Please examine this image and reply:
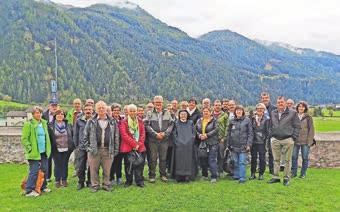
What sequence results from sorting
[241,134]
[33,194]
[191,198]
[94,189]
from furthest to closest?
[241,134] → [94,189] → [33,194] → [191,198]

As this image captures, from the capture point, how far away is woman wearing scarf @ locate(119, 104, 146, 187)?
32.8 ft

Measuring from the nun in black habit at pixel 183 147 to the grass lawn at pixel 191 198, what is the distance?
0.34 m

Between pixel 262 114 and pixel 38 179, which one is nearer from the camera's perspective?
pixel 38 179

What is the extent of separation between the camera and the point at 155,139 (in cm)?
1064

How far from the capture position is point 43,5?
194 meters

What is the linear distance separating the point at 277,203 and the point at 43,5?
200m

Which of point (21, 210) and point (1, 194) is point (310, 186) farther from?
point (1, 194)

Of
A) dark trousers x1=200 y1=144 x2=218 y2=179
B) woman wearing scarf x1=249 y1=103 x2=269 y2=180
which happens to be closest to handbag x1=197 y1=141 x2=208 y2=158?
dark trousers x1=200 y1=144 x2=218 y2=179

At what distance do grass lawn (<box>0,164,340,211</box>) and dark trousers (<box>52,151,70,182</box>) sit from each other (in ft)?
1.30

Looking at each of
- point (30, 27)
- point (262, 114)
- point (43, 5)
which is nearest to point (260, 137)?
point (262, 114)

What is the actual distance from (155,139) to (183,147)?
72cm

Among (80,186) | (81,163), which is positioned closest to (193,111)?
(81,163)

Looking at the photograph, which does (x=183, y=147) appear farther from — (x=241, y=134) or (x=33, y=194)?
(x=33, y=194)

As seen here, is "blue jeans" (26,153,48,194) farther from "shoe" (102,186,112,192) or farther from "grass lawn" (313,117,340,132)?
"grass lawn" (313,117,340,132)
